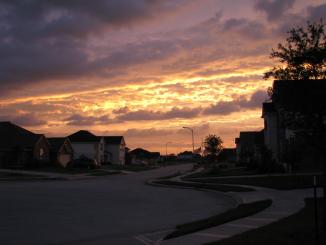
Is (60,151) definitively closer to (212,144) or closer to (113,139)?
(212,144)

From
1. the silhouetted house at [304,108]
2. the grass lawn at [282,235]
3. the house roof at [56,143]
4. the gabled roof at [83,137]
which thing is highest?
the gabled roof at [83,137]

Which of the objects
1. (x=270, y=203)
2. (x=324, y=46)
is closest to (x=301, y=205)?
(x=270, y=203)

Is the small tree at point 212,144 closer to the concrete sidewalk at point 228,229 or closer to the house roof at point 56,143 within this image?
the house roof at point 56,143

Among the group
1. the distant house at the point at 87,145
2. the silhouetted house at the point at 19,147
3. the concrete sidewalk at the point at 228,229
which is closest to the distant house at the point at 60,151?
the silhouetted house at the point at 19,147

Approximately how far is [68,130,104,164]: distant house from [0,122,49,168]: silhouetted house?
94.3ft

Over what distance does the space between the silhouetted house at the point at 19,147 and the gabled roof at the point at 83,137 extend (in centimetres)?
3003

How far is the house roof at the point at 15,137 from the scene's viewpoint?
67.1 meters

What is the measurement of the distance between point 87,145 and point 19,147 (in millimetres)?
35033

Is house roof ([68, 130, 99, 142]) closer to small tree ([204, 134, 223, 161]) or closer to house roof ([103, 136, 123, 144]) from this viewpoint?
house roof ([103, 136, 123, 144])

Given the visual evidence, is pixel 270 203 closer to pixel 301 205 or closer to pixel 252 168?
pixel 301 205


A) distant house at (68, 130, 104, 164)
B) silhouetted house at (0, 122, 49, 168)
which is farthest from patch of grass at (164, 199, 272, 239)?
distant house at (68, 130, 104, 164)

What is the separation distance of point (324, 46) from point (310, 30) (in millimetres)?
496

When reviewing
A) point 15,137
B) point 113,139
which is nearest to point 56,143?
point 15,137

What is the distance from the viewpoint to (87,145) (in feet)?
333
